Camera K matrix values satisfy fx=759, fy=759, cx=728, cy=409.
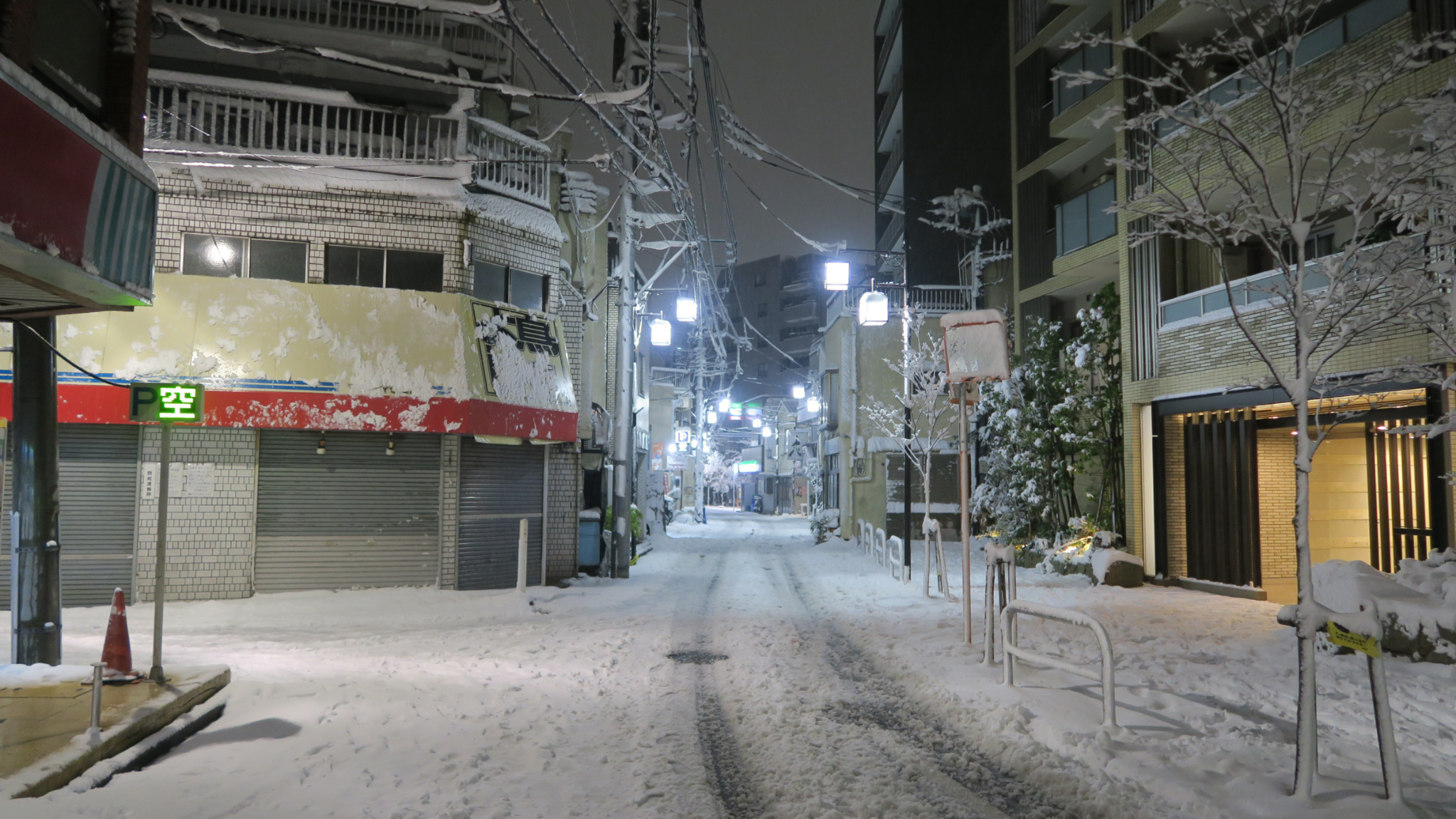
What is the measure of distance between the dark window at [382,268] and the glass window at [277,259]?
412 mm

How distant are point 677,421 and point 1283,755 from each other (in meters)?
58.3

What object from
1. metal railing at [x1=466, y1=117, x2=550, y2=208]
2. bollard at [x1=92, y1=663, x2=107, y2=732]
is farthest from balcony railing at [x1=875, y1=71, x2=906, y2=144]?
bollard at [x1=92, y1=663, x2=107, y2=732]

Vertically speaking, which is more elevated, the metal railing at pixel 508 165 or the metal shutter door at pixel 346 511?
the metal railing at pixel 508 165

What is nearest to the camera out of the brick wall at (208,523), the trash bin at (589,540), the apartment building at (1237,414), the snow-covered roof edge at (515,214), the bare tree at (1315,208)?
the bare tree at (1315,208)

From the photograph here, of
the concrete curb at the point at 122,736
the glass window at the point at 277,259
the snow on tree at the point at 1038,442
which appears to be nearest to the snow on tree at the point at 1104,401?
the snow on tree at the point at 1038,442

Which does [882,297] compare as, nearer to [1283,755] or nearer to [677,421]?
[1283,755]

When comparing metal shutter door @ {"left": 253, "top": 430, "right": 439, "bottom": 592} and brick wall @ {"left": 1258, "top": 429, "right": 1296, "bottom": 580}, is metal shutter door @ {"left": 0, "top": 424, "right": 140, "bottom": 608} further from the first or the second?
brick wall @ {"left": 1258, "top": 429, "right": 1296, "bottom": 580}

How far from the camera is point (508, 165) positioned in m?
15.3

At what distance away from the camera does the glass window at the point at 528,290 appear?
15406 mm

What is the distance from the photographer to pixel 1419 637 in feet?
27.8

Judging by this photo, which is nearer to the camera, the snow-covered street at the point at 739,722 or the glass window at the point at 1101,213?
the snow-covered street at the point at 739,722

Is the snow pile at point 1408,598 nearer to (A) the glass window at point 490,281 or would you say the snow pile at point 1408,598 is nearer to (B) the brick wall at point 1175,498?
(B) the brick wall at point 1175,498

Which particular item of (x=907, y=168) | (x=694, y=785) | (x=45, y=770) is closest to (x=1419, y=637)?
(x=694, y=785)

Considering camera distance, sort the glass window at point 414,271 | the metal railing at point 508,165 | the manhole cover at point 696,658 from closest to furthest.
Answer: the manhole cover at point 696,658 → the glass window at point 414,271 → the metal railing at point 508,165
